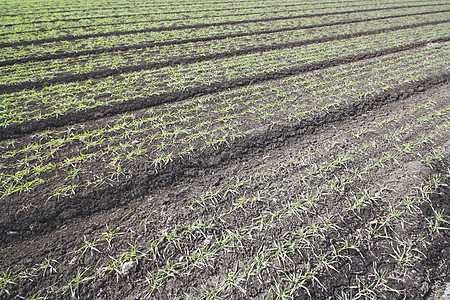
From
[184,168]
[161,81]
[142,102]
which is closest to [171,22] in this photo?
[161,81]

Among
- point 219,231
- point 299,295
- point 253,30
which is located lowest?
point 299,295

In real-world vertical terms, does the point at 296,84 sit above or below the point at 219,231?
above

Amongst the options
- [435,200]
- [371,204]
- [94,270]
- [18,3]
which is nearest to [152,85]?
[94,270]

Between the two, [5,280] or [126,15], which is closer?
[5,280]

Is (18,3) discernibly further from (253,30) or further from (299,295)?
(299,295)

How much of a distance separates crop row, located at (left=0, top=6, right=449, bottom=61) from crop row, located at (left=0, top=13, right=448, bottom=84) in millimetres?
730

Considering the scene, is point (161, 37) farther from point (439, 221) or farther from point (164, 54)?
point (439, 221)

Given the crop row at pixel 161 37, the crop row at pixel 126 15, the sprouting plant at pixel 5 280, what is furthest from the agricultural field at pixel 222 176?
the crop row at pixel 126 15

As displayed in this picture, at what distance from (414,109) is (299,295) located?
4.58 m

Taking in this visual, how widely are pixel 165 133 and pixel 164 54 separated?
431 cm

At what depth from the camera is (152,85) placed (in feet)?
18.4

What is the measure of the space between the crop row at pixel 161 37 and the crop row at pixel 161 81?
8.66 ft

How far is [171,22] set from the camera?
11.1 metres

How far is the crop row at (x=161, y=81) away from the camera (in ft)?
15.4
